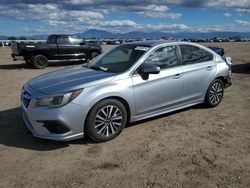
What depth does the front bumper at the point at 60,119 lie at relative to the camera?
17.0 ft

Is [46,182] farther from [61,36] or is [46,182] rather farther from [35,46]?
[61,36]

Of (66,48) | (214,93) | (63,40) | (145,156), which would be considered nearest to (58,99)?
(145,156)

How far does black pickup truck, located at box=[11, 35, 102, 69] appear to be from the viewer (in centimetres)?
1691

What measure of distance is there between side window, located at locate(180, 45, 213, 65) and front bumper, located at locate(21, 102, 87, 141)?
8.80 ft

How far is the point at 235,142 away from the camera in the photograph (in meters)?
5.63

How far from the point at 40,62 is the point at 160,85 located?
39.3 feet

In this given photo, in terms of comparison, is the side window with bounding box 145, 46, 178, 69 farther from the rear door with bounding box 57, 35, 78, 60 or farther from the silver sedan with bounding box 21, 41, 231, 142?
the rear door with bounding box 57, 35, 78, 60

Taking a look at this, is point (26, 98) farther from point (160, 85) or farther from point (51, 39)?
point (51, 39)

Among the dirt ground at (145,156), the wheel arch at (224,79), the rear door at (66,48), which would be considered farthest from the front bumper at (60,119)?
the rear door at (66,48)

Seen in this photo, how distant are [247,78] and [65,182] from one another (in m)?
9.40

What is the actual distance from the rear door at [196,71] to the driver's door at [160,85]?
0.65 ft

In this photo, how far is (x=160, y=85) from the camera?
248 inches

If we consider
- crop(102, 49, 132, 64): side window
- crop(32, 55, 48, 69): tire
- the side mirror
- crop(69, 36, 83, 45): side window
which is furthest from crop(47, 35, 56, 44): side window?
the side mirror

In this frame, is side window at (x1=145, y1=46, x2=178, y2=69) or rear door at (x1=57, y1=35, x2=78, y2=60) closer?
side window at (x1=145, y1=46, x2=178, y2=69)
